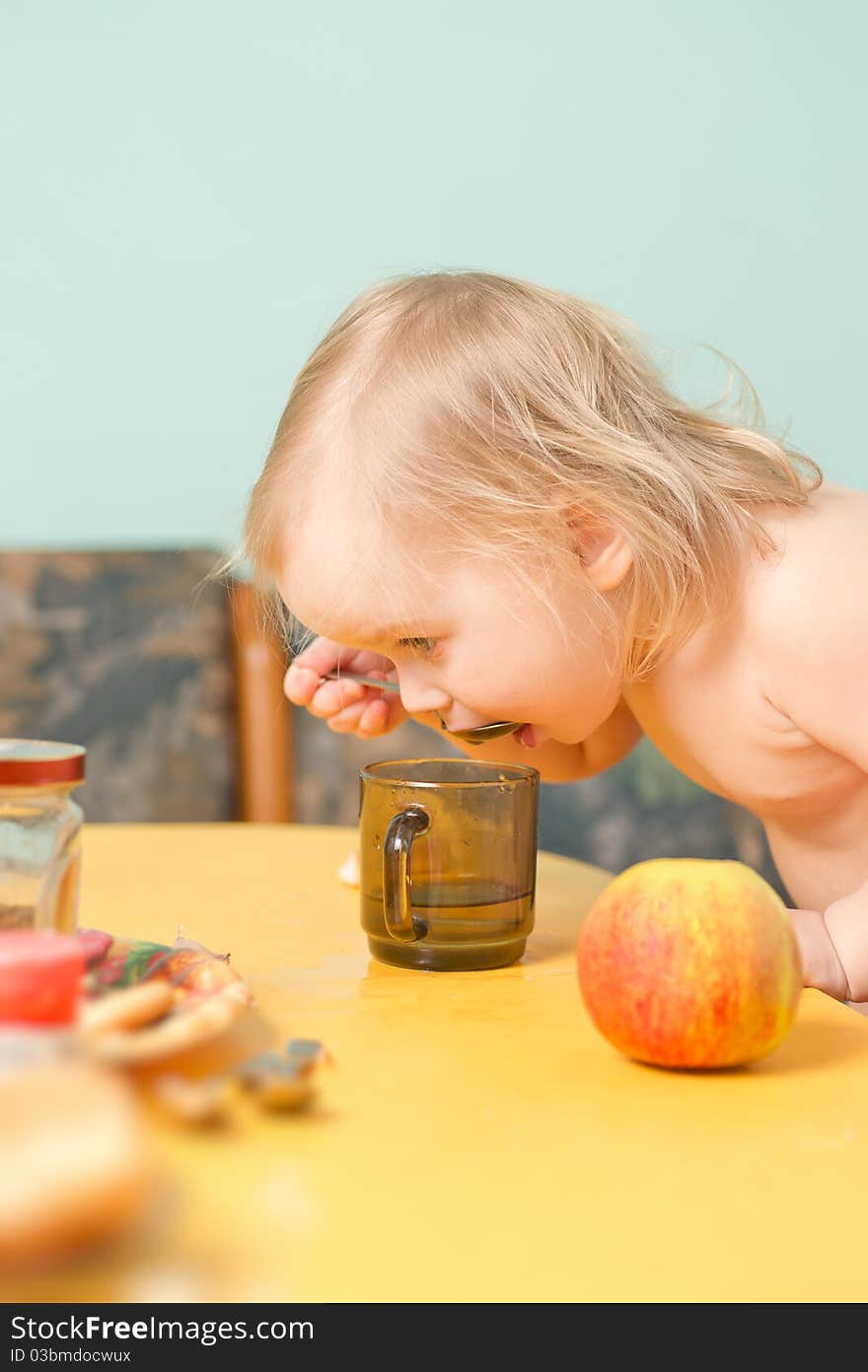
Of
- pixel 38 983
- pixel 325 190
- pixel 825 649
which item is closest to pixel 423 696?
pixel 825 649

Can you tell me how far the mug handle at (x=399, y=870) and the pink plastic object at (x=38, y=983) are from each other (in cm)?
32

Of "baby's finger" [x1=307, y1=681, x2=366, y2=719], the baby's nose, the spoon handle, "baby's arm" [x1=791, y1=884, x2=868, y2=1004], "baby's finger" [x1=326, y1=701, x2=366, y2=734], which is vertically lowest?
"baby's arm" [x1=791, y1=884, x2=868, y2=1004]

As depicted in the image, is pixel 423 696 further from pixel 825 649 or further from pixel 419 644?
pixel 825 649

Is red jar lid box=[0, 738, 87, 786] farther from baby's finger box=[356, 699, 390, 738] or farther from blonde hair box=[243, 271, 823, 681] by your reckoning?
baby's finger box=[356, 699, 390, 738]

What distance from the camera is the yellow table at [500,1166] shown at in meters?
0.27

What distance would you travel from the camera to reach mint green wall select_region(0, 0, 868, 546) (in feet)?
7.03

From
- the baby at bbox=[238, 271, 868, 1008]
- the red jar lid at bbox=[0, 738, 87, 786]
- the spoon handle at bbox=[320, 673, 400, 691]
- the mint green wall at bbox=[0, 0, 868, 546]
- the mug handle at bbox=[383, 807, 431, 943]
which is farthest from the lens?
the mint green wall at bbox=[0, 0, 868, 546]

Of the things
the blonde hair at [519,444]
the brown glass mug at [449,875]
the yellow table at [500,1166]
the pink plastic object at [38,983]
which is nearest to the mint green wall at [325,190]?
the blonde hair at [519,444]

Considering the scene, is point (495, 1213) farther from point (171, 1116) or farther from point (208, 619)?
point (208, 619)

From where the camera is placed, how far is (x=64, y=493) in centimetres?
217

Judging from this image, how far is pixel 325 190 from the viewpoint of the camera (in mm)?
2195

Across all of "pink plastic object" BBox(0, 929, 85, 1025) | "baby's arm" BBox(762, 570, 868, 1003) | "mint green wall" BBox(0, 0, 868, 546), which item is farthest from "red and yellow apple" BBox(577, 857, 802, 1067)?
"mint green wall" BBox(0, 0, 868, 546)

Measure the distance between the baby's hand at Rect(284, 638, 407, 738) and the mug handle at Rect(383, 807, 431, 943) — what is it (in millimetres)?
324

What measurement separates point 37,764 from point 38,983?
0.15 m
